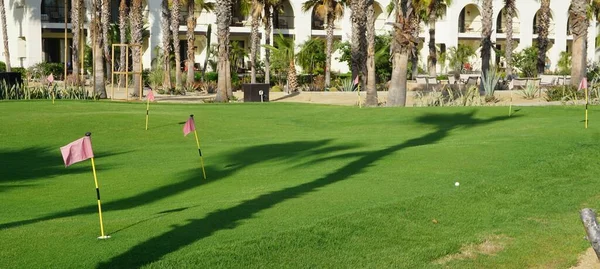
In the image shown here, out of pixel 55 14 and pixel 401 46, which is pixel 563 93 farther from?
pixel 55 14

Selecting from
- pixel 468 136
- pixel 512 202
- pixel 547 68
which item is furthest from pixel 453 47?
pixel 512 202

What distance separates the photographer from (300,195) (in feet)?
42.9

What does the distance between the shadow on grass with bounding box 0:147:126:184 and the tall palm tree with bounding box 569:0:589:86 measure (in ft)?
65.9

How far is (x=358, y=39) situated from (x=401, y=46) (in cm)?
1251

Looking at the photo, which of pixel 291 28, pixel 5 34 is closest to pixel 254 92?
pixel 5 34

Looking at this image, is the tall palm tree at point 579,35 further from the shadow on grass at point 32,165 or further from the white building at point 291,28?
the white building at point 291,28

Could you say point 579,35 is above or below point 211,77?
above

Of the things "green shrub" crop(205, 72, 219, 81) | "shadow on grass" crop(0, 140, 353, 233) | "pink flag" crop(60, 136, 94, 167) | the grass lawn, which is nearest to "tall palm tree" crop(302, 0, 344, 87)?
"green shrub" crop(205, 72, 219, 81)

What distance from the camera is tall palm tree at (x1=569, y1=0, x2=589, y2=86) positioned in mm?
33188

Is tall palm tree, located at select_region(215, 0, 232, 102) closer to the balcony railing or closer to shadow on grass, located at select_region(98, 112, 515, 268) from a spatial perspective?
shadow on grass, located at select_region(98, 112, 515, 268)

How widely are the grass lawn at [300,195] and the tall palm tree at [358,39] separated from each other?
1571 cm

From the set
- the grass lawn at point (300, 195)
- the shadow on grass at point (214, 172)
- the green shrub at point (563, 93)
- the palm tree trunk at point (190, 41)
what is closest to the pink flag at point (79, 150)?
the grass lawn at point (300, 195)

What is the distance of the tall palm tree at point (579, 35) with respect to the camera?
109 ft

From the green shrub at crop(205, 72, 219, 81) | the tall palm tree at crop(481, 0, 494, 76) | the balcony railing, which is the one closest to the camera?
the tall palm tree at crop(481, 0, 494, 76)
